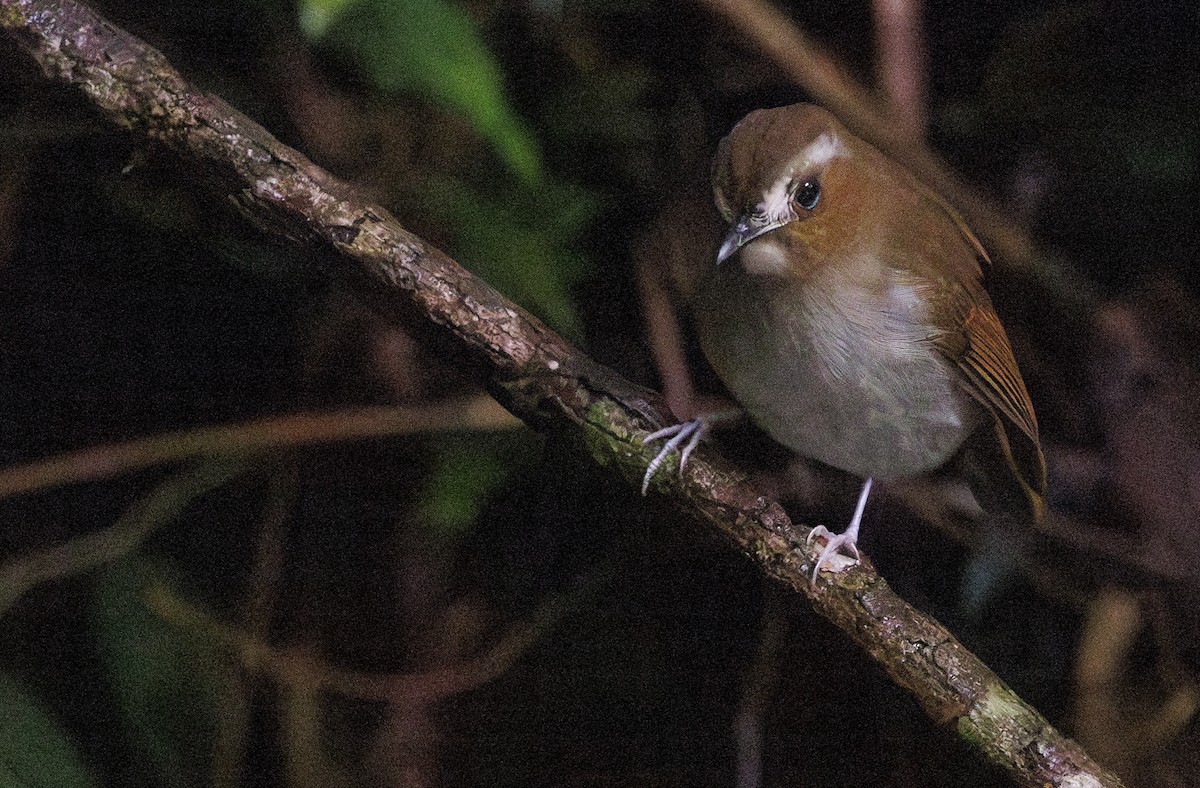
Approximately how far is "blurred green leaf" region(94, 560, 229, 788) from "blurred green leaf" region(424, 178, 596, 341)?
898 millimetres

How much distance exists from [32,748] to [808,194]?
152cm

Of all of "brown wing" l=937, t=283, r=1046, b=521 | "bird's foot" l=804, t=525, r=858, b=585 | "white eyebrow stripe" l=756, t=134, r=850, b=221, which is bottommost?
"bird's foot" l=804, t=525, r=858, b=585

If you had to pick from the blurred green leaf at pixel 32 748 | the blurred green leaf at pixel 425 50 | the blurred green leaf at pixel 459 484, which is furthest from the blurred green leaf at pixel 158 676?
the blurred green leaf at pixel 425 50

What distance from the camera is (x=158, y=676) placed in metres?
1.77

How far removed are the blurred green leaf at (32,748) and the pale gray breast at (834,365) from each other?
126cm

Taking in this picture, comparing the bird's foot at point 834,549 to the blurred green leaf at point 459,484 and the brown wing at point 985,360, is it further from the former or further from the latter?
the blurred green leaf at point 459,484

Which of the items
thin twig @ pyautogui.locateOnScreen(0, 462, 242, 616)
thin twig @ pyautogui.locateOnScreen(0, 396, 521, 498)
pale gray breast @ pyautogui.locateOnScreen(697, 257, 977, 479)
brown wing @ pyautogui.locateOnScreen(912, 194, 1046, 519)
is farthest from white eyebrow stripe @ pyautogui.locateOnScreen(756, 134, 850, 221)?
thin twig @ pyautogui.locateOnScreen(0, 462, 242, 616)

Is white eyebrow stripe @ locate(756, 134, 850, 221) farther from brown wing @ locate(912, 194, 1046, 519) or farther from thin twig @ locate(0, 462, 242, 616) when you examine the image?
thin twig @ locate(0, 462, 242, 616)

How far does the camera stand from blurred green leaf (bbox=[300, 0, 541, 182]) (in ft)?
4.52

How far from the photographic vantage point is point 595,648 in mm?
2008

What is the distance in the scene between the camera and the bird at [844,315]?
1360 mm

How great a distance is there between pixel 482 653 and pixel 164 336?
35.8 inches

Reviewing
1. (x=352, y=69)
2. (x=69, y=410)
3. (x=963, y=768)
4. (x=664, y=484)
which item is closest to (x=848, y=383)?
(x=664, y=484)

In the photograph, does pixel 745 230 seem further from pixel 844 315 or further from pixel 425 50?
pixel 425 50
